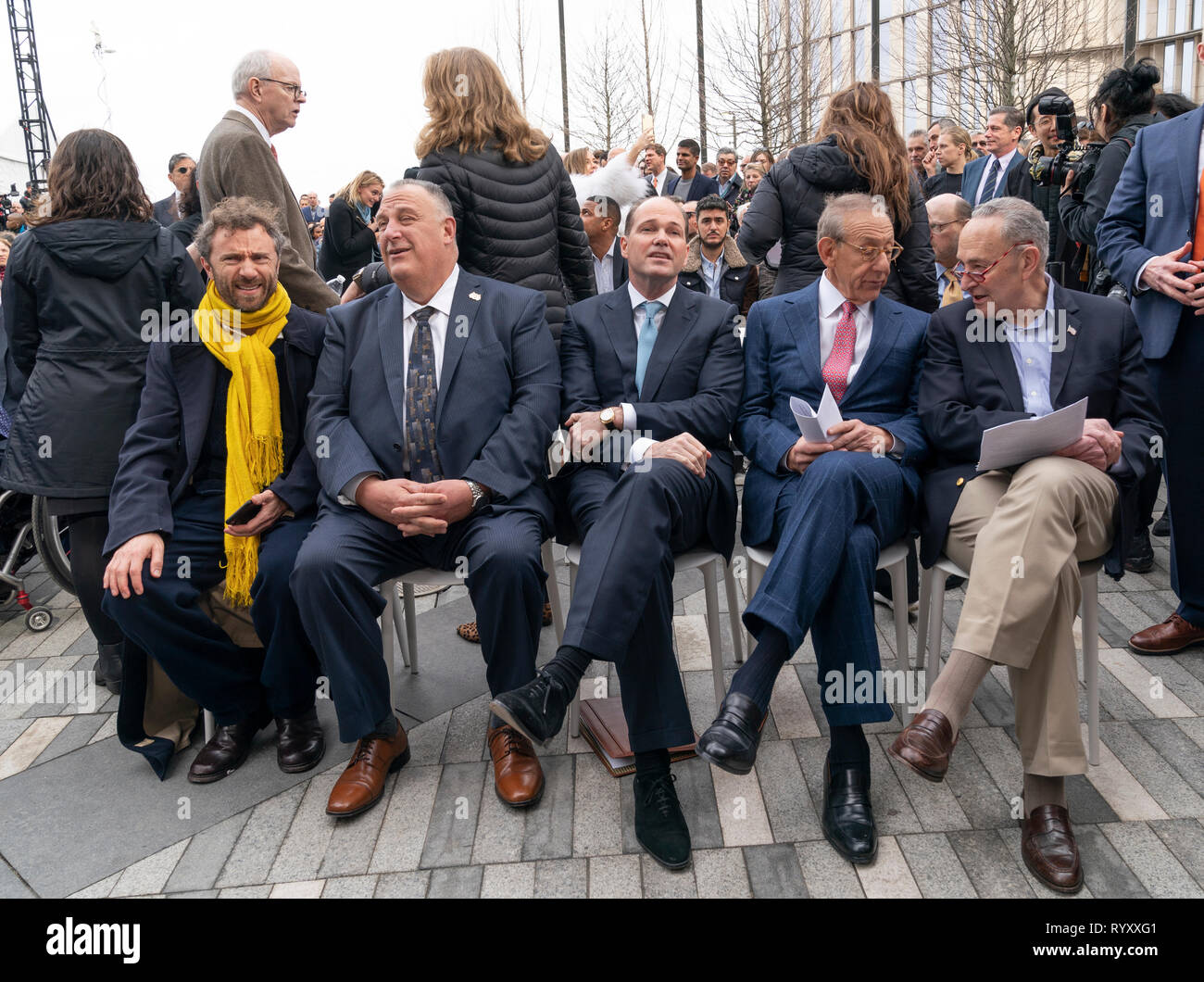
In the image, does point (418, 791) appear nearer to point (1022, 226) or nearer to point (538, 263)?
point (538, 263)

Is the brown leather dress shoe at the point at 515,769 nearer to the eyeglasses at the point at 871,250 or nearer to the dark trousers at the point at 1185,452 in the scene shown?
the eyeglasses at the point at 871,250

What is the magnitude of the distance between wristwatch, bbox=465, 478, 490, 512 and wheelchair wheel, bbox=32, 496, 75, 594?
1982 mm

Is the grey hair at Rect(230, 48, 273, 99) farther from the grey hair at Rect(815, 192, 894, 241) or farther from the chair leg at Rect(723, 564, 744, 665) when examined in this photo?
the chair leg at Rect(723, 564, 744, 665)

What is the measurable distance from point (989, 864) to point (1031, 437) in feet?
3.83

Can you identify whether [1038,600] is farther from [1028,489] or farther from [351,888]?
[351,888]

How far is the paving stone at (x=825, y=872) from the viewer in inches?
92.0

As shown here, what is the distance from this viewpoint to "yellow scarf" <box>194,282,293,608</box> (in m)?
3.14

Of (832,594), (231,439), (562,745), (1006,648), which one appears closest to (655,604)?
(832,594)

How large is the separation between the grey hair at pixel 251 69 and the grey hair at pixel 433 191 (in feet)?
3.43

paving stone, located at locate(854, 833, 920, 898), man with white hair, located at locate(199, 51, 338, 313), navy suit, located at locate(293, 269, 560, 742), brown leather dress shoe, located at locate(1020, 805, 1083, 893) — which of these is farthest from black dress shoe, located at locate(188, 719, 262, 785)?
brown leather dress shoe, located at locate(1020, 805, 1083, 893)

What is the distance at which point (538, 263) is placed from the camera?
150 inches

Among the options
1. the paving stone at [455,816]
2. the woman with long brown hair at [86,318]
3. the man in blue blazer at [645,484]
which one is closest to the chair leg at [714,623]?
the man in blue blazer at [645,484]

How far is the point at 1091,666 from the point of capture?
9.29ft

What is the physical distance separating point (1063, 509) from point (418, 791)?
206cm
